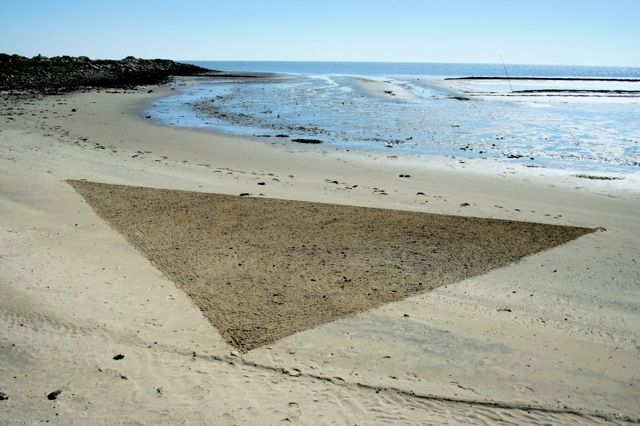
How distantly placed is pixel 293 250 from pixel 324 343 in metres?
2.42

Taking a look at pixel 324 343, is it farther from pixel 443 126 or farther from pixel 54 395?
pixel 443 126

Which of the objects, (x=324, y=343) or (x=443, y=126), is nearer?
(x=324, y=343)

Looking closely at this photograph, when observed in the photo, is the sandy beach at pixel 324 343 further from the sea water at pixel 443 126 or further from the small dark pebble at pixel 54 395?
the sea water at pixel 443 126

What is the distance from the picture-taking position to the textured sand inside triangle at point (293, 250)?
213 inches

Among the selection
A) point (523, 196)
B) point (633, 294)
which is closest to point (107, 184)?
point (523, 196)

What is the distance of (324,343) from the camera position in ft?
15.4

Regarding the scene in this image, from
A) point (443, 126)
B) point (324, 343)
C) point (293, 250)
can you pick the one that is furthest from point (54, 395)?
point (443, 126)

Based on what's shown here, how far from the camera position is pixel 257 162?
13.8 m

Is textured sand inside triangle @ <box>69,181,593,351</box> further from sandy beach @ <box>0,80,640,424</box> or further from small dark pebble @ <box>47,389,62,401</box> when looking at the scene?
small dark pebble @ <box>47,389,62,401</box>

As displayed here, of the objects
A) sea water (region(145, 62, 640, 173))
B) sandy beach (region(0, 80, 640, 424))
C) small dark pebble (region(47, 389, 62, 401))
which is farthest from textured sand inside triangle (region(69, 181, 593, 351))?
sea water (region(145, 62, 640, 173))

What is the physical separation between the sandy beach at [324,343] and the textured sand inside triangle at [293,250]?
0.45 ft

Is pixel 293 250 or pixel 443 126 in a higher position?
pixel 443 126

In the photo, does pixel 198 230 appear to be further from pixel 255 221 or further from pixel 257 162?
pixel 257 162

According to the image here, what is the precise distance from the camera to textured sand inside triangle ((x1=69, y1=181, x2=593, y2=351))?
5.40m
